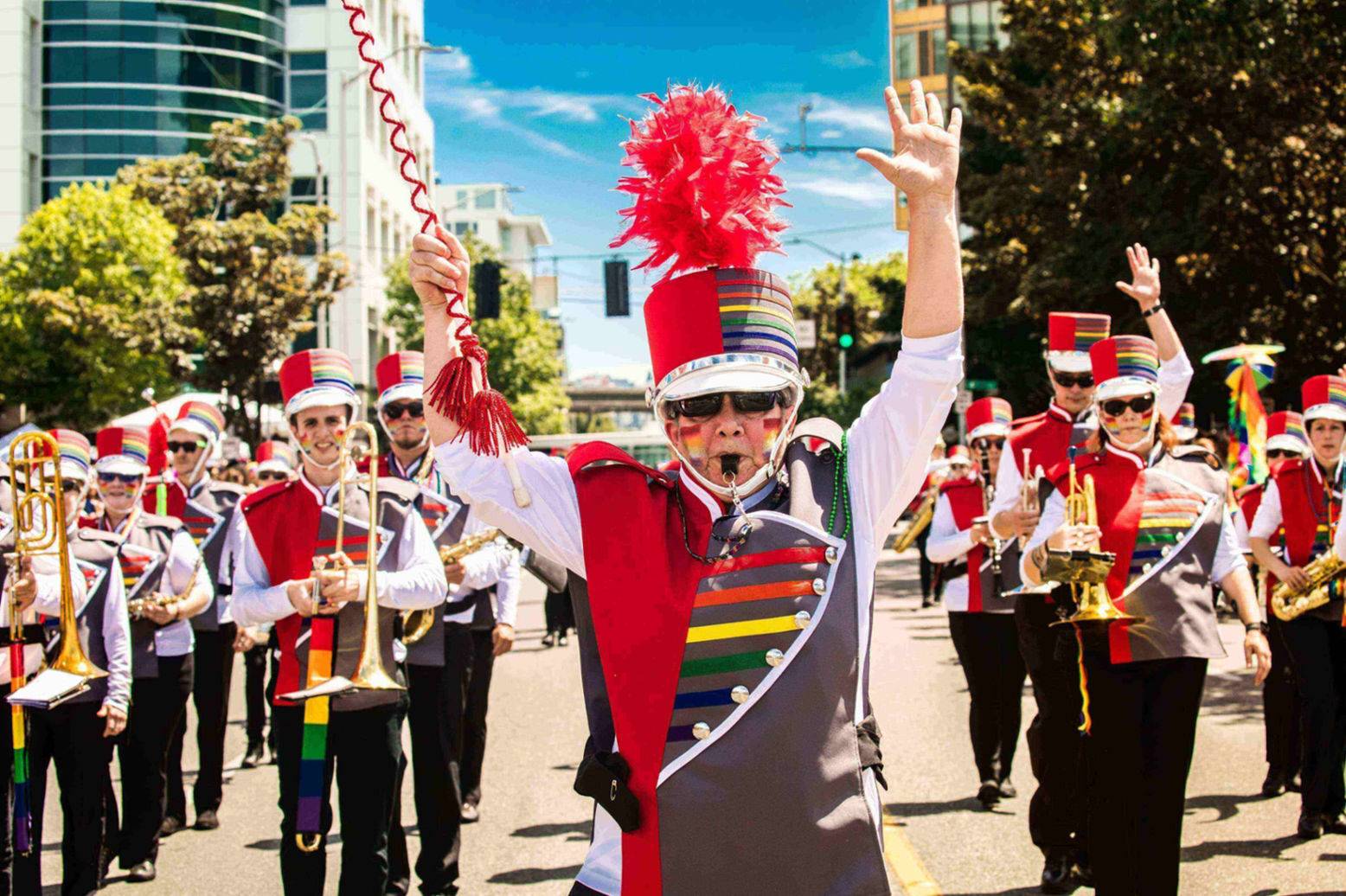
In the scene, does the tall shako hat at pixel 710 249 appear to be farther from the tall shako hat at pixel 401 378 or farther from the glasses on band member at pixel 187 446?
the glasses on band member at pixel 187 446

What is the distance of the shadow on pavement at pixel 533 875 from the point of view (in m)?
6.77

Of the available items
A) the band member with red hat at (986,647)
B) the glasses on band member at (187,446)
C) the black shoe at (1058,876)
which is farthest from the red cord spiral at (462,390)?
the glasses on band member at (187,446)

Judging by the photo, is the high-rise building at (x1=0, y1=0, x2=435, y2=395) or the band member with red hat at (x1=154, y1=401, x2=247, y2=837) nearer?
the band member with red hat at (x1=154, y1=401, x2=247, y2=837)

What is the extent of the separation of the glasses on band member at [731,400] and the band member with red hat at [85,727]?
3998 mm

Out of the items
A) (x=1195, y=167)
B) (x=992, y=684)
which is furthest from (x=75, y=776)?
(x=1195, y=167)

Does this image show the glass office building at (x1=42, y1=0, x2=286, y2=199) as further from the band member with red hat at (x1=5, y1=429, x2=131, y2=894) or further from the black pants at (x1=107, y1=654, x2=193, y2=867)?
the band member with red hat at (x1=5, y1=429, x2=131, y2=894)

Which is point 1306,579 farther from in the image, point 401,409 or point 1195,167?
point 1195,167

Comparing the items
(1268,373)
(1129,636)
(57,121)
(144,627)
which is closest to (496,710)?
(144,627)

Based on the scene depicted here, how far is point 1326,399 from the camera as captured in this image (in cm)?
819

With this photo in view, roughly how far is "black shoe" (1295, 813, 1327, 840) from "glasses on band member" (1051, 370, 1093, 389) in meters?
2.47

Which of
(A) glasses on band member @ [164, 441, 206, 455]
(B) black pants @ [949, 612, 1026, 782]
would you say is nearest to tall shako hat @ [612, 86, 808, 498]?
(B) black pants @ [949, 612, 1026, 782]

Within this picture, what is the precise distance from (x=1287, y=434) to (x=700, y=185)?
8.95 metres

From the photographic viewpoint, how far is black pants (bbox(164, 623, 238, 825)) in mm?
8219

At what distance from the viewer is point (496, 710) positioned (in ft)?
38.6
